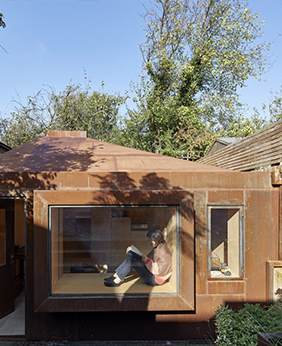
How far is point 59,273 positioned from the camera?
522 cm

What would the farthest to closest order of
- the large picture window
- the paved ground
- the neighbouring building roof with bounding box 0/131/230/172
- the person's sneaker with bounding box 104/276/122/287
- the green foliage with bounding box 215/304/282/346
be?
the neighbouring building roof with bounding box 0/131/230/172
the large picture window
the person's sneaker with bounding box 104/276/122/287
the paved ground
the green foliage with bounding box 215/304/282/346

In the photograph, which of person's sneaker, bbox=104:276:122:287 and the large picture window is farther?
the large picture window

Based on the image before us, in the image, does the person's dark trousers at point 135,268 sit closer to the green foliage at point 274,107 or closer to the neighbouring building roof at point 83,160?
the neighbouring building roof at point 83,160

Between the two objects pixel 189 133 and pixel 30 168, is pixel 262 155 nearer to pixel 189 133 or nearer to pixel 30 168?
pixel 30 168

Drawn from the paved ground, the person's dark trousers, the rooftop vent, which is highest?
the rooftop vent

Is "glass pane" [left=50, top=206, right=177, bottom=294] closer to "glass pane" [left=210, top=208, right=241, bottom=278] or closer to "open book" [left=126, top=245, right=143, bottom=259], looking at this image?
"open book" [left=126, top=245, right=143, bottom=259]

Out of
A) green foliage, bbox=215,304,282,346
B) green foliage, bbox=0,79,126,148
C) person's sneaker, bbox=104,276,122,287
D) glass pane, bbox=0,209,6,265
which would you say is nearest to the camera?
green foliage, bbox=215,304,282,346

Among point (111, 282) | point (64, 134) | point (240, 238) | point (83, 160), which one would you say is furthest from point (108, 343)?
point (64, 134)

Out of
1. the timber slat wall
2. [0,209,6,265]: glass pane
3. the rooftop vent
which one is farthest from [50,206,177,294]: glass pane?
the rooftop vent

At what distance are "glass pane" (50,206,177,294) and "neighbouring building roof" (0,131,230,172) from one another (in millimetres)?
818

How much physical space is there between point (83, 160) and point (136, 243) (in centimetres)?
199

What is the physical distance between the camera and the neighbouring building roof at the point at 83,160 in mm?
5598

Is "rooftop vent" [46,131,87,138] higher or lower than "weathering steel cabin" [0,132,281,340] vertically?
higher

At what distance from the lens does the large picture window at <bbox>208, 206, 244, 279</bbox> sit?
17.6ft
